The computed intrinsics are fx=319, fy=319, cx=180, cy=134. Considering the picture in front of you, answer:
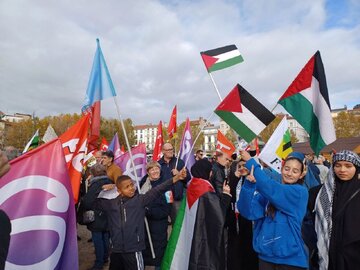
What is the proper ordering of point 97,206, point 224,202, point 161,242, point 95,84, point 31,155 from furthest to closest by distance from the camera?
point 95,84 < point 161,242 < point 97,206 < point 224,202 < point 31,155

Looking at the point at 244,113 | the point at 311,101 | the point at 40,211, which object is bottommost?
the point at 40,211

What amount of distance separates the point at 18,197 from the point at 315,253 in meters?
2.99

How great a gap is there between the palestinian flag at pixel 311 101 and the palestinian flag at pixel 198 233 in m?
1.54

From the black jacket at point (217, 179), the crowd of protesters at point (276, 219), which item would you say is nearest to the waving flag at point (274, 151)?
→ the black jacket at point (217, 179)

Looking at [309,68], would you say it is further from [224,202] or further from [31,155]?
[31,155]

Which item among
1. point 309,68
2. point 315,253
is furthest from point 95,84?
point 315,253

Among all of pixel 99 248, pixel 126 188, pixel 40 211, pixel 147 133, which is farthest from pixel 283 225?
pixel 147 133

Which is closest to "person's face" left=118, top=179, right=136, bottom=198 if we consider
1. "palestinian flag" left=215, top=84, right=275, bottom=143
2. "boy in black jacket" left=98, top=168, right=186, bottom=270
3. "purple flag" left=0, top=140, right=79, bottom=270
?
"boy in black jacket" left=98, top=168, right=186, bottom=270

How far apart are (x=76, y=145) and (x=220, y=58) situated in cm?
294

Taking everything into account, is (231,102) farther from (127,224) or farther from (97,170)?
(97,170)

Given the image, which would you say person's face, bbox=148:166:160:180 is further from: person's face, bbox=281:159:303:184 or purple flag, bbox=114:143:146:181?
purple flag, bbox=114:143:146:181

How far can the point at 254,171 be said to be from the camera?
3189 millimetres

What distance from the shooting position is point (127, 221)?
12.4 feet

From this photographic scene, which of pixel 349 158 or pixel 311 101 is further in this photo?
pixel 311 101
